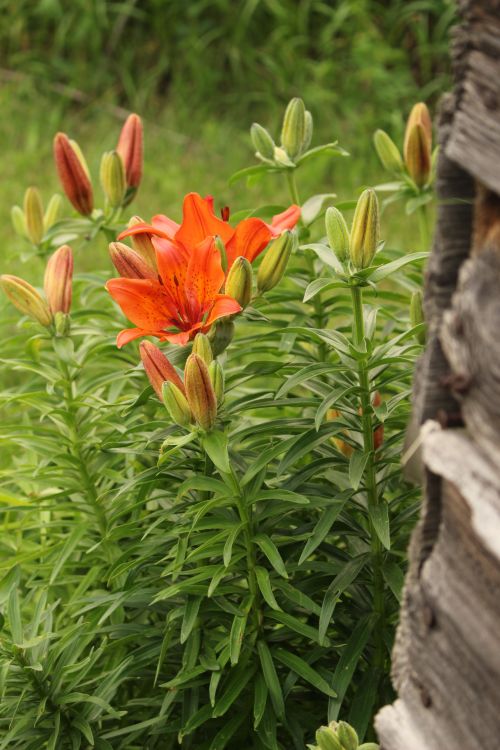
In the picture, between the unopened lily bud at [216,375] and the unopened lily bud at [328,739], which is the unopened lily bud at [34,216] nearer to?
the unopened lily bud at [216,375]

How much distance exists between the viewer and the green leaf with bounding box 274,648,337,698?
4.71 ft

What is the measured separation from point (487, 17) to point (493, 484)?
380mm

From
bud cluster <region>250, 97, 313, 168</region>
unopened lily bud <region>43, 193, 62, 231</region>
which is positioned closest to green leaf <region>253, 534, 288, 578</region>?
bud cluster <region>250, 97, 313, 168</region>

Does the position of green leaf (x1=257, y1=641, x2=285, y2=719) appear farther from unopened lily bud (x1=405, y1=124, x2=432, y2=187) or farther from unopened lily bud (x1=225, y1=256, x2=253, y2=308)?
unopened lily bud (x1=405, y1=124, x2=432, y2=187)

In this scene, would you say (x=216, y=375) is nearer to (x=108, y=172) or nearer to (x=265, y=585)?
(x=265, y=585)

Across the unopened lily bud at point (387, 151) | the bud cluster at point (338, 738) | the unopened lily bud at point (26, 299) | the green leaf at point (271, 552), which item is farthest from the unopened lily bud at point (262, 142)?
the bud cluster at point (338, 738)

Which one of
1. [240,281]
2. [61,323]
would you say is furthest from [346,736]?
[61,323]

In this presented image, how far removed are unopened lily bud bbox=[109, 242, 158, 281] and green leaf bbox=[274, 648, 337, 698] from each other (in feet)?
1.75

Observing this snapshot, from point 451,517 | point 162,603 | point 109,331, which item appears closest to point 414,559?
point 451,517

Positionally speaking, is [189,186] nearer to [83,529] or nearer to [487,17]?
[83,529]

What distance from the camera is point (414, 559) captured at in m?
1.09

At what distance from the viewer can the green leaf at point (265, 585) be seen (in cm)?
140

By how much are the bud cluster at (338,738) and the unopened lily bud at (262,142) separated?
891 mm

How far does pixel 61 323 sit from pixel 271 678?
0.61m
